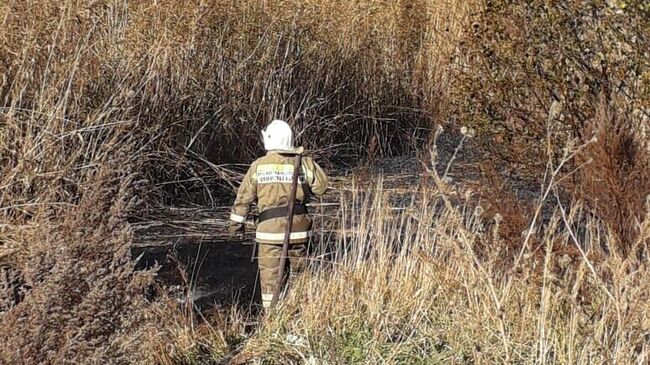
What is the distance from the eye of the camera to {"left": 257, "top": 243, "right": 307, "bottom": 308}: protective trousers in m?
6.08

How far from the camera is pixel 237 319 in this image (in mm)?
5508

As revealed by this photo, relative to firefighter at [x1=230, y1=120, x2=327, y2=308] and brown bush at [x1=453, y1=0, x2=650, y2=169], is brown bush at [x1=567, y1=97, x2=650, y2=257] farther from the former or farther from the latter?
firefighter at [x1=230, y1=120, x2=327, y2=308]

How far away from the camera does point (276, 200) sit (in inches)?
239

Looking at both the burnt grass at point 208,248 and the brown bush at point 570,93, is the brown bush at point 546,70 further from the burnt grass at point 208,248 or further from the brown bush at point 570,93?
the burnt grass at point 208,248

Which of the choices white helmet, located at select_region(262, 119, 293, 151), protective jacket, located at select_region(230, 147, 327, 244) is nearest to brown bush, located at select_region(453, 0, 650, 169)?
protective jacket, located at select_region(230, 147, 327, 244)

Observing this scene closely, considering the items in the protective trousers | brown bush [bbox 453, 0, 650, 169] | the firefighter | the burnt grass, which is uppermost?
brown bush [bbox 453, 0, 650, 169]

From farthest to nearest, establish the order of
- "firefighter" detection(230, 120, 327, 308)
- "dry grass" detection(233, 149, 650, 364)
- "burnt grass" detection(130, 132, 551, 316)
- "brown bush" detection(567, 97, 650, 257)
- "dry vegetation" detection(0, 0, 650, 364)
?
"burnt grass" detection(130, 132, 551, 316) < "firefighter" detection(230, 120, 327, 308) < "brown bush" detection(567, 97, 650, 257) < "dry grass" detection(233, 149, 650, 364) < "dry vegetation" detection(0, 0, 650, 364)

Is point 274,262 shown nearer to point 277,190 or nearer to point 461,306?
point 277,190

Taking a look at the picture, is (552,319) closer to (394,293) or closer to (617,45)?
(394,293)

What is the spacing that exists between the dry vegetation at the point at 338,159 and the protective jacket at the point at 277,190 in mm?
291

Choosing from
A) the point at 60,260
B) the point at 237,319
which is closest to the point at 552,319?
the point at 237,319

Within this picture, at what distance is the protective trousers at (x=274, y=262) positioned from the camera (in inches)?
239

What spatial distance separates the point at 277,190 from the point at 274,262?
0.44 metres

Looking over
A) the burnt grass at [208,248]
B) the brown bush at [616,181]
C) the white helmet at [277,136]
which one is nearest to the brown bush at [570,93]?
the brown bush at [616,181]
